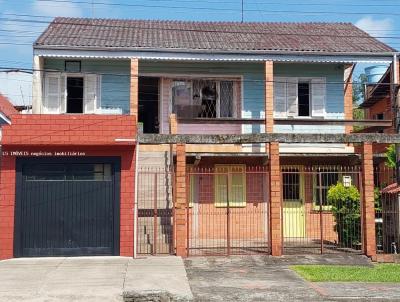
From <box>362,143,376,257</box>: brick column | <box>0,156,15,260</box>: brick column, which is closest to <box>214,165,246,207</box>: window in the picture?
<box>362,143,376,257</box>: brick column

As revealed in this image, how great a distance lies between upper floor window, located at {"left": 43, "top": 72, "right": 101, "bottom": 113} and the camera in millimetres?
18125

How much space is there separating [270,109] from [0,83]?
1559 centimetres

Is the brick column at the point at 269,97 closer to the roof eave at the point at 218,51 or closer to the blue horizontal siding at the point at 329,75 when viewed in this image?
the roof eave at the point at 218,51

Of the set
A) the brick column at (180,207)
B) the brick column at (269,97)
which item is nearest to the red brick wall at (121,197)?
the brick column at (180,207)

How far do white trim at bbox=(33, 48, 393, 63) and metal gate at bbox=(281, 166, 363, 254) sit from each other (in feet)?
10.9

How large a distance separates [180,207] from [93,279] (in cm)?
326

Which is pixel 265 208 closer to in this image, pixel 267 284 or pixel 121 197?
pixel 121 197

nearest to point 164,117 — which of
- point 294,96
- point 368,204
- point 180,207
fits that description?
point 294,96

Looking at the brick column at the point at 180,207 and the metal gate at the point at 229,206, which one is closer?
the brick column at the point at 180,207

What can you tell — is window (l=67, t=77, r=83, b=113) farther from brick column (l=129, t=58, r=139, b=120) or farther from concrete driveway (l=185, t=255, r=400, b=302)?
concrete driveway (l=185, t=255, r=400, b=302)

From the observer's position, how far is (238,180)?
17812mm

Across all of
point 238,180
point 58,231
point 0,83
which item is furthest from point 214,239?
point 0,83

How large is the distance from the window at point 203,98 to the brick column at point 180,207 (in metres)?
5.76

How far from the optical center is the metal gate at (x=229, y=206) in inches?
664
